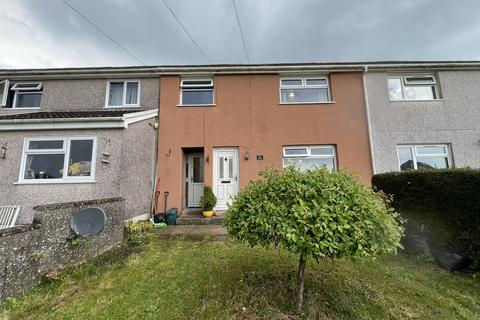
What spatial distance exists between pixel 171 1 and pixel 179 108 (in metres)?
3.52

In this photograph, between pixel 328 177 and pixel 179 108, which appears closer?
pixel 328 177

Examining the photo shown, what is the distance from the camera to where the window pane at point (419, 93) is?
29.1 feet

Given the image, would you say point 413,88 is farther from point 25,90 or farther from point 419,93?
point 25,90

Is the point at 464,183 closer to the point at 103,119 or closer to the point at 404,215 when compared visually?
the point at 404,215

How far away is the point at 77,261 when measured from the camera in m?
4.05

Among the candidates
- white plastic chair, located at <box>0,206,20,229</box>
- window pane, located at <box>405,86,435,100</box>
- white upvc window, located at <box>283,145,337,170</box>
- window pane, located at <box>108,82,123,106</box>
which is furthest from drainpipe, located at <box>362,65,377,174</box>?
white plastic chair, located at <box>0,206,20,229</box>

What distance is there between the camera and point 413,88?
8.95 metres

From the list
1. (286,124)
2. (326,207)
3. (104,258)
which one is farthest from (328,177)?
(286,124)

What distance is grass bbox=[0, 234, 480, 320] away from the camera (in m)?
2.59

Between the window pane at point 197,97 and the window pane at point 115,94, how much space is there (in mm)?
2621

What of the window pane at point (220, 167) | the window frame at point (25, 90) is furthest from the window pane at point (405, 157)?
the window frame at point (25, 90)

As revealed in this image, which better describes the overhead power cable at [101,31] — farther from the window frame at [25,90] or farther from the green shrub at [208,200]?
the green shrub at [208,200]

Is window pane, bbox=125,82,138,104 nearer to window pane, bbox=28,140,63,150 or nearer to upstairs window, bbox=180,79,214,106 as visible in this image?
upstairs window, bbox=180,79,214,106

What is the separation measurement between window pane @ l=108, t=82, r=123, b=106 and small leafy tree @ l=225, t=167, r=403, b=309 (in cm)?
858
